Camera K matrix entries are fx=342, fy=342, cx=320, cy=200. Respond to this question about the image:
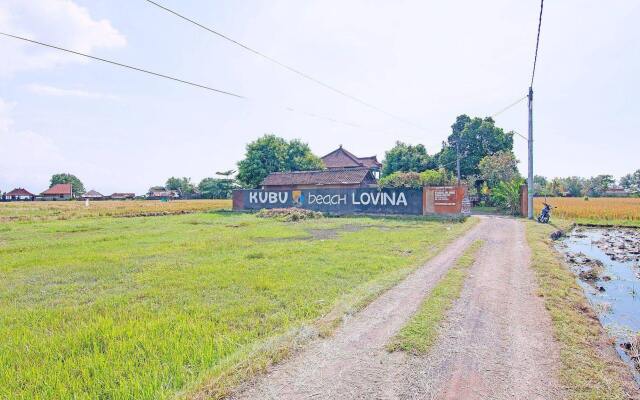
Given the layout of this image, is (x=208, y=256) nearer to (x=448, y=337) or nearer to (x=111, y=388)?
(x=111, y=388)

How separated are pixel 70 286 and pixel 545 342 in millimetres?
7828

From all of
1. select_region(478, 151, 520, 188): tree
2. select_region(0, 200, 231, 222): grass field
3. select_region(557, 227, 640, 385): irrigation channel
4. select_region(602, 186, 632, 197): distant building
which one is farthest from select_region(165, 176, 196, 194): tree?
select_region(602, 186, 632, 197): distant building

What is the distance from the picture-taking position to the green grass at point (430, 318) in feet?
13.1

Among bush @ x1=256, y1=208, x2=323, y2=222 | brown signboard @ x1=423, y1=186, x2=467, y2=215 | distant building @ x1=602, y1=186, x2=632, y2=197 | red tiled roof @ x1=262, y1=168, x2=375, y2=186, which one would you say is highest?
red tiled roof @ x1=262, y1=168, x2=375, y2=186

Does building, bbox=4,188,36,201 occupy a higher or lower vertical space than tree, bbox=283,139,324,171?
lower

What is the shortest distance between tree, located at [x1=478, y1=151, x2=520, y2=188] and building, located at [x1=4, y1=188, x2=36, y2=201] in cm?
9556

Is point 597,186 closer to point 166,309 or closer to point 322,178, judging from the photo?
point 322,178

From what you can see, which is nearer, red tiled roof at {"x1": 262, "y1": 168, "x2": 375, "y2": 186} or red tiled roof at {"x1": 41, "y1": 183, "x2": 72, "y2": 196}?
red tiled roof at {"x1": 262, "y1": 168, "x2": 375, "y2": 186}

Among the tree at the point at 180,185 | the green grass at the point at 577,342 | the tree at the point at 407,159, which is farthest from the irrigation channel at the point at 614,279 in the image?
the tree at the point at 180,185

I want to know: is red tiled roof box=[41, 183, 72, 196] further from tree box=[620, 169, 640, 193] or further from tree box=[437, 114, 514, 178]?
tree box=[620, 169, 640, 193]

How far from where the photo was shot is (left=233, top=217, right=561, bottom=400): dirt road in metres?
3.13

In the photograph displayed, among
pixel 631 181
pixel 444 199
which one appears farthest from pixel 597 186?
pixel 444 199

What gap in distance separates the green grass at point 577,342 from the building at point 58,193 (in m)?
95.6

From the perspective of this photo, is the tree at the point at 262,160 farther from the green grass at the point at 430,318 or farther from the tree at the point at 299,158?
the green grass at the point at 430,318
